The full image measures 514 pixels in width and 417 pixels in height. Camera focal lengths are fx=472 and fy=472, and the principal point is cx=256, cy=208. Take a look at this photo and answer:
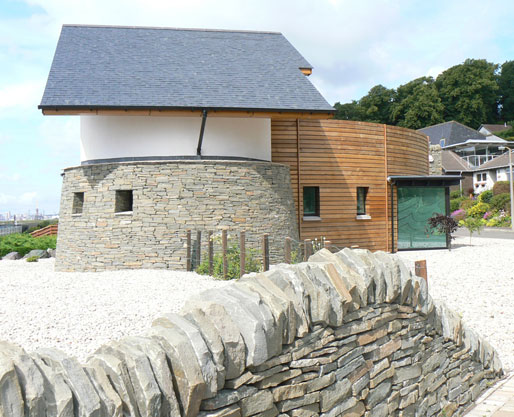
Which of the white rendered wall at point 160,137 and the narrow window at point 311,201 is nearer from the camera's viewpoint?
the white rendered wall at point 160,137

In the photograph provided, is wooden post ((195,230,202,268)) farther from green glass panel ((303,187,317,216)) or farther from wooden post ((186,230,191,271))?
green glass panel ((303,187,317,216))

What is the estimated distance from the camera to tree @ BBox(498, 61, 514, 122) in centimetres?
7156

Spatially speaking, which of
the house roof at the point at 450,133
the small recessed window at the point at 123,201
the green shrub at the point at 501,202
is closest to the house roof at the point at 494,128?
the house roof at the point at 450,133

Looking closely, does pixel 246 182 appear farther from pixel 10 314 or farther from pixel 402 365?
pixel 402 365

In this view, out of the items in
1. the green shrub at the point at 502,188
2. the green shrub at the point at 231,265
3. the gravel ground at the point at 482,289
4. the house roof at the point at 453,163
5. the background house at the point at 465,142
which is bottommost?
the gravel ground at the point at 482,289

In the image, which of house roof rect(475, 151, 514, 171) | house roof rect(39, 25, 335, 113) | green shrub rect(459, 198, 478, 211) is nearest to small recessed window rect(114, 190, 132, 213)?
house roof rect(39, 25, 335, 113)

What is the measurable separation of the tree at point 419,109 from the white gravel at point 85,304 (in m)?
58.1

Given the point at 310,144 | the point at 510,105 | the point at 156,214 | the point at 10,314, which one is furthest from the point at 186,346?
the point at 510,105

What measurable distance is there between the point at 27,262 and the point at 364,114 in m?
56.3

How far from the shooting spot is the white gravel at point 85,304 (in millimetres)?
5801

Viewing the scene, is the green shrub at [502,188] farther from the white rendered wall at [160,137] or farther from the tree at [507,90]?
the tree at [507,90]

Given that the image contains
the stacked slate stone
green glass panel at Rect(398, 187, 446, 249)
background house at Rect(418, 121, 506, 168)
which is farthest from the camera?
background house at Rect(418, 121, 506, 168)

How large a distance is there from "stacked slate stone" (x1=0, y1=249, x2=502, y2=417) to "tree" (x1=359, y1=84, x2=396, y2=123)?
206 feet

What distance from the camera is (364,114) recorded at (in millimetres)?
65312
